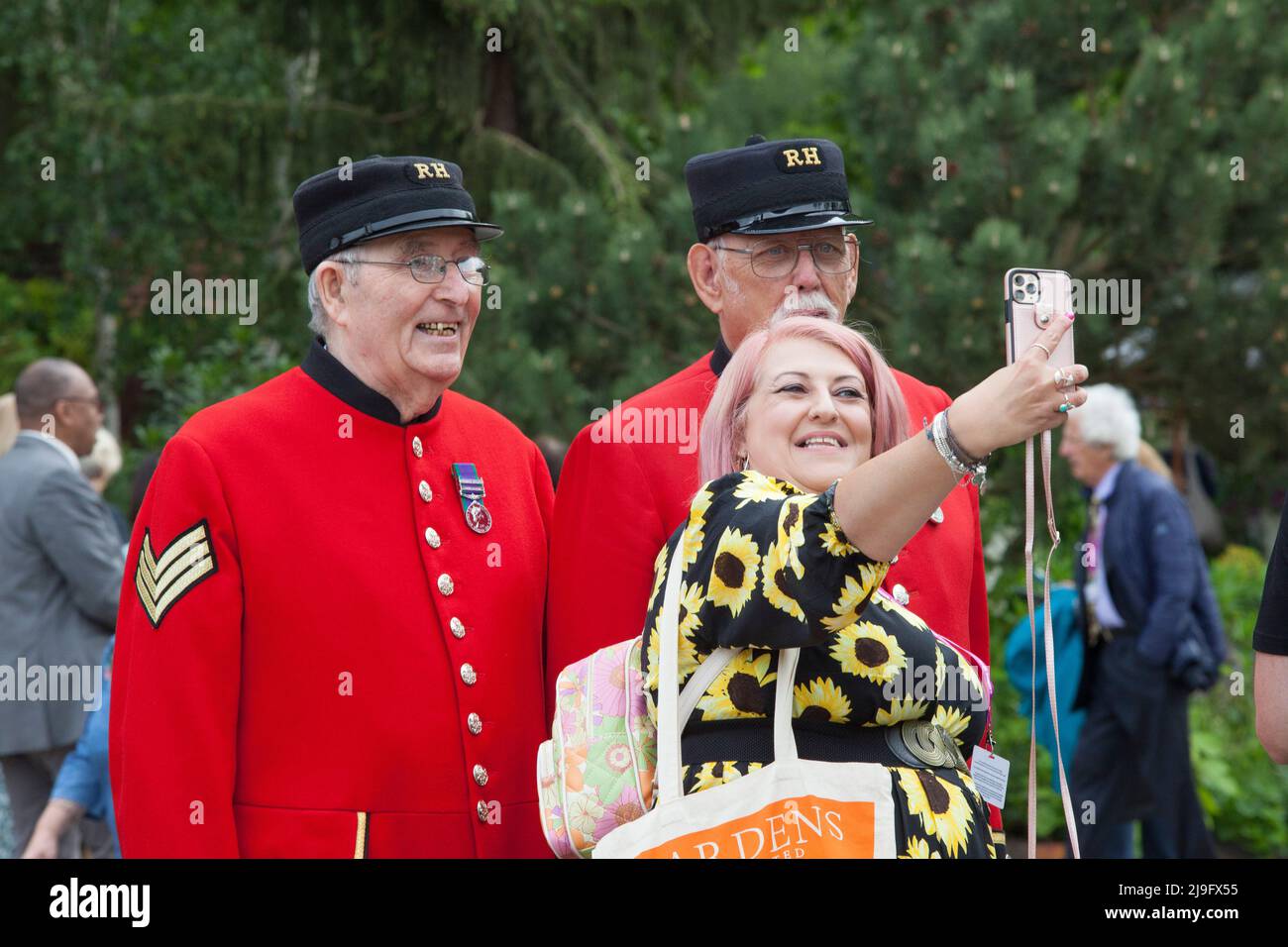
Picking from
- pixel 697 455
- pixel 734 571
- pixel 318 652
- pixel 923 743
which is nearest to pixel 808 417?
pixel 734 571

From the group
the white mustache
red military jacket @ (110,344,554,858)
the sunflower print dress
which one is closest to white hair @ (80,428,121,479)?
red military jacket @ (110,344,554,858)

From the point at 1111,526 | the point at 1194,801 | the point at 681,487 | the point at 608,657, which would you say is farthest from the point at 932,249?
the point at 608,657

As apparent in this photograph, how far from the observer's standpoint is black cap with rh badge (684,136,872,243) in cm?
346

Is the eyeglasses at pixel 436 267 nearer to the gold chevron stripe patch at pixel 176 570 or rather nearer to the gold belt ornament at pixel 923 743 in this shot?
the gold chevron stripe patch at pixel 176 570

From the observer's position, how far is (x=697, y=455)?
10.7 feet

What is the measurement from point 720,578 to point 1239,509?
856 centimetres

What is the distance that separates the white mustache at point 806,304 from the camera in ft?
10.9

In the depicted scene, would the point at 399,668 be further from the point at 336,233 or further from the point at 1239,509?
the point at 1239,509

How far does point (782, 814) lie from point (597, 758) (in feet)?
1.26

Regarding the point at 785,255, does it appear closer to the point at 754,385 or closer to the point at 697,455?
the point at 697,455

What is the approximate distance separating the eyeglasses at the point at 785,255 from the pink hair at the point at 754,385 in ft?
2.18

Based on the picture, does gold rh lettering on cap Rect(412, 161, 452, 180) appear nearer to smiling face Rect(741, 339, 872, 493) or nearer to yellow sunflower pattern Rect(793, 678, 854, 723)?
smiling face Rect(741, 339, 872, 493)

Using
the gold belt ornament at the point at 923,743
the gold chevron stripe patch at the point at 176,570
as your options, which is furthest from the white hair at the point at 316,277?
the gold belt ornament at the point at 923,743
